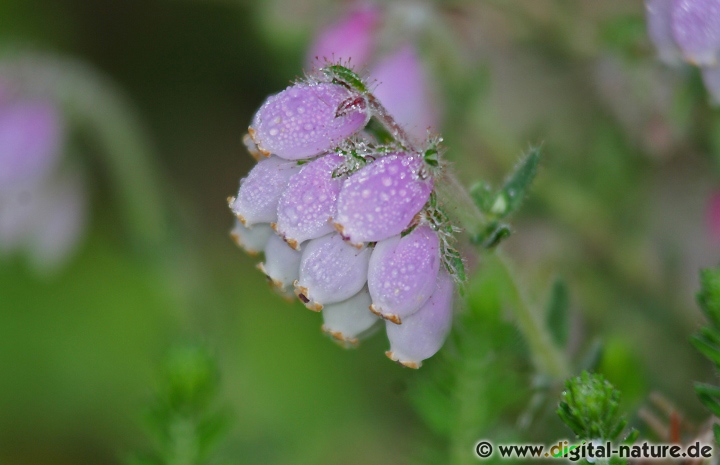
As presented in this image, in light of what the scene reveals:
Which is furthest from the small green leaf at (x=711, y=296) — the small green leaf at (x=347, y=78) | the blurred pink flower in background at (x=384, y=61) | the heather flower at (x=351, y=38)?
the heather flower at (x=351, y=38)

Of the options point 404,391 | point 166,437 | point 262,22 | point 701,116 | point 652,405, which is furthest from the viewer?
point 262,22

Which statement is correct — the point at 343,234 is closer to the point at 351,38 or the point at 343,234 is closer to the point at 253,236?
the point at 253,236

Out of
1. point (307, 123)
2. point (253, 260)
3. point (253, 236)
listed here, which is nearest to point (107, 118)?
point (253, 260)

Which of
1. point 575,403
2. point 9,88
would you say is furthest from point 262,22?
point 575,403

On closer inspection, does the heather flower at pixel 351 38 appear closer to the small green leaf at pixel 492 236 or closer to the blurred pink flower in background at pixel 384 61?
the blurred pink flower in background at pixel 384 61

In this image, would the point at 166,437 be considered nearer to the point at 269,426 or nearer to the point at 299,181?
the point at 299,181

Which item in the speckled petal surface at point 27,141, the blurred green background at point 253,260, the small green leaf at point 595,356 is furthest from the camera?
the speckled petal surface at point 27,141
